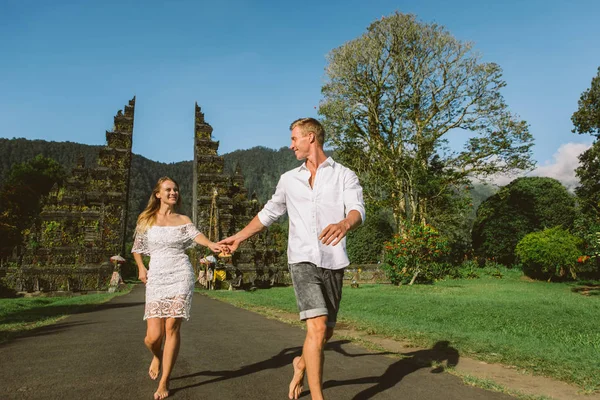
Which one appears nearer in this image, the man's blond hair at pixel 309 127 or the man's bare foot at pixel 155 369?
the man's blond hair at pixel 309 127

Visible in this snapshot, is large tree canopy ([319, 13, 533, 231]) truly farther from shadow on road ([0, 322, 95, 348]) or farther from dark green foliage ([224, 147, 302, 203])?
dark green foliage ([224, 147, 302, 203])

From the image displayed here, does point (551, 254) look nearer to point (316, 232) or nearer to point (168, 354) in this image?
point (316, 232)

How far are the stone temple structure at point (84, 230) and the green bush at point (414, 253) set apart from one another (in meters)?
16.1

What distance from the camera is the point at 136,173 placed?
393ft

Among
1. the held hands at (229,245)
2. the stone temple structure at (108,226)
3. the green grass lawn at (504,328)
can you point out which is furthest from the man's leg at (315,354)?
the stone temple structure at (108,226)

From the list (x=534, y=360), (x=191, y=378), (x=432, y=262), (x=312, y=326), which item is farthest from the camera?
(x=432, y=262)

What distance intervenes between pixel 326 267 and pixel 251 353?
3.02m

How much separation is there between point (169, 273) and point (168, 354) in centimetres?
77

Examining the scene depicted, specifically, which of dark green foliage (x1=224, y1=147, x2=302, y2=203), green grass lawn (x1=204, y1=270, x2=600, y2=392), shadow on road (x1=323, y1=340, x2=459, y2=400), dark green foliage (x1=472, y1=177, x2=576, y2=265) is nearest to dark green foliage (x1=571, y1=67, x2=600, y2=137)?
dark green foliage (x1=472, y1=177, x2=576, y2=265)

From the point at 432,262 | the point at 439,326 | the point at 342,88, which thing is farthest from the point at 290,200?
the point at 342,88

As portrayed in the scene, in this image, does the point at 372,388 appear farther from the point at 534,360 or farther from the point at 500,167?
the point at 500,167

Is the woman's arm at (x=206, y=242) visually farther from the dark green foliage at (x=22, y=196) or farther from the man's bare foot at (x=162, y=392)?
the dark green foliage at (x=22, y=196)

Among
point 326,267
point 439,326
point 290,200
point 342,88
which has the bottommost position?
point 439,326

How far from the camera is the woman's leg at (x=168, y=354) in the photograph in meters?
3.95
